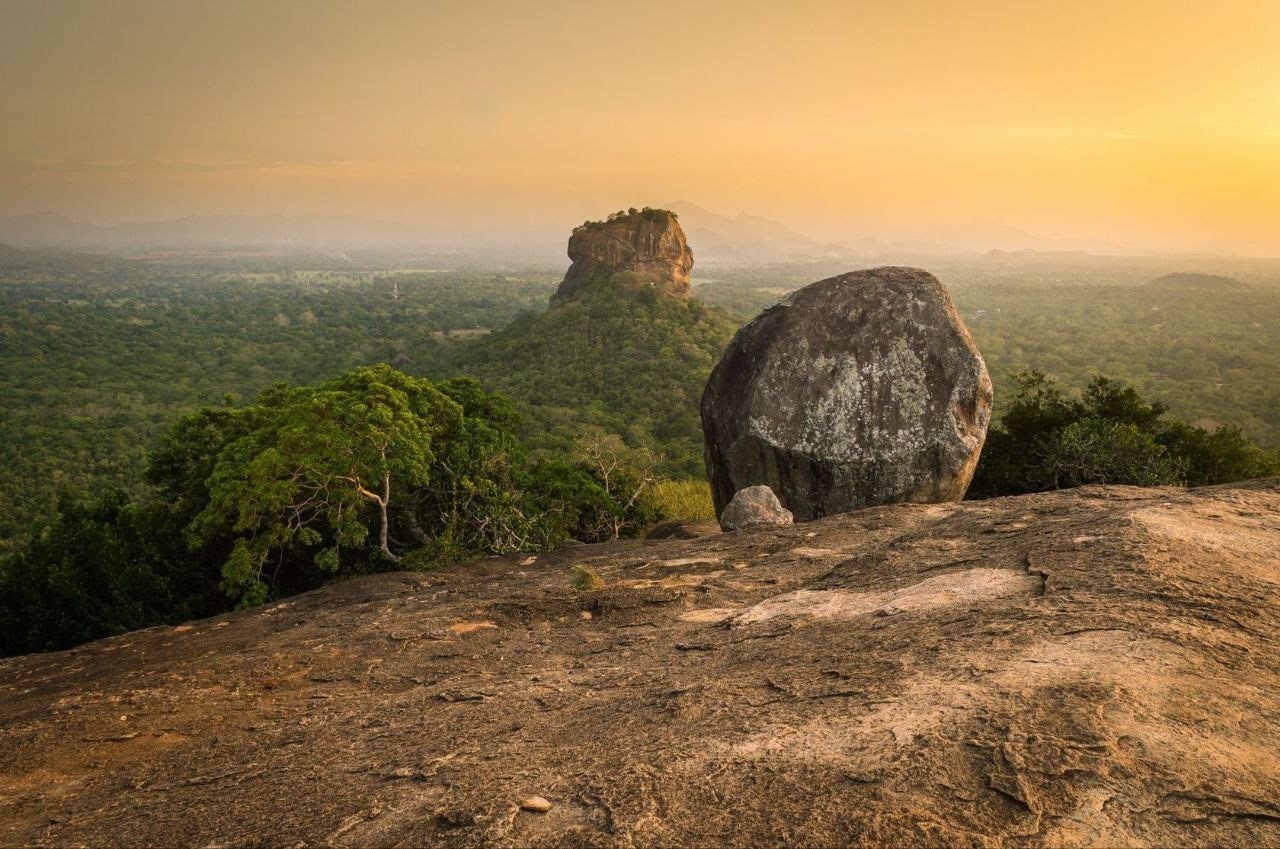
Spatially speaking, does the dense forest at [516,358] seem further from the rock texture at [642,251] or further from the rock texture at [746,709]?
the rock texture at [746,709]

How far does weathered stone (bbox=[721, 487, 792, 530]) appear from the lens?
11367 millimetres

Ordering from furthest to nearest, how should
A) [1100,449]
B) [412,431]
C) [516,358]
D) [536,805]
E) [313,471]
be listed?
[516,358], [1100,449], [412,431], [313,471], [536,805]

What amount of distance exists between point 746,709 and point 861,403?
9.11m

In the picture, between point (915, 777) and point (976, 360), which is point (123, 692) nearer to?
point (915, 777)

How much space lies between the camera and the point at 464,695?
5.64 metres

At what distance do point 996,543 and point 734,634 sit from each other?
3361mm

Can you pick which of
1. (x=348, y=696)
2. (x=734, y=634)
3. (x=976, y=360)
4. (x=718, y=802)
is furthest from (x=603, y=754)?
(x=976, y=360)

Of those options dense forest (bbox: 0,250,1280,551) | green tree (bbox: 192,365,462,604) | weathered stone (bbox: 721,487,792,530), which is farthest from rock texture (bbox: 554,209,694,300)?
weathered stone (bbox: 721,487,792,530)

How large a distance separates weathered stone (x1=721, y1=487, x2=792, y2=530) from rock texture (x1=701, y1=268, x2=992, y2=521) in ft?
3.88

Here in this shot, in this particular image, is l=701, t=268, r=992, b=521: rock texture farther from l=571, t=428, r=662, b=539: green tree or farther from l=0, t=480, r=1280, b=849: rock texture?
l=571, t=428, r=662, b=539: green tree

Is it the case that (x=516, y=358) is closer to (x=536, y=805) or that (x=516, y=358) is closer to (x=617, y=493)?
(x=617, y=493)

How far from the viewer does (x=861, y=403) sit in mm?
12602

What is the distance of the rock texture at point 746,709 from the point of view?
335 centimetres

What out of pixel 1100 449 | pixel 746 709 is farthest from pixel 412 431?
pixel 1100 449
